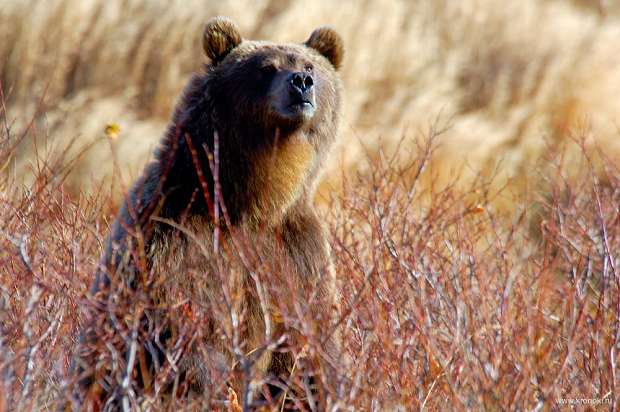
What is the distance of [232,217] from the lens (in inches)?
213

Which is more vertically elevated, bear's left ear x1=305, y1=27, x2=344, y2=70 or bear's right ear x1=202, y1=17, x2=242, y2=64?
bear's left ear x1=305, y1=27, x2=344, y2=70

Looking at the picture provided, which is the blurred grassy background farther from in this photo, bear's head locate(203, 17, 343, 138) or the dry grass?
the dry grass

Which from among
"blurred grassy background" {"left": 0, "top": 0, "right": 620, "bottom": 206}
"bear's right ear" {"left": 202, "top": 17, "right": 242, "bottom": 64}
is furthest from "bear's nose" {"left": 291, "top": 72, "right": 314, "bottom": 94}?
"blurred grassy background" {"left": 0, "top": 0, "right": 620, "bottom": 206}

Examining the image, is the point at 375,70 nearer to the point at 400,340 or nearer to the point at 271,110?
the point at 271,110

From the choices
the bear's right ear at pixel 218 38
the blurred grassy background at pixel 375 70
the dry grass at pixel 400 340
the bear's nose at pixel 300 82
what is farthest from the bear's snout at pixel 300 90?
the blurred grassy background at pixel 375 70

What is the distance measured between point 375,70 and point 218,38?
25.6 feet

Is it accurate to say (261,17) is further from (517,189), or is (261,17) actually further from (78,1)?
(517,189)

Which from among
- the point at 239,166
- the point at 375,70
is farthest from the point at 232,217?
the point at 375,70

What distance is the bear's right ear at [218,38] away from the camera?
5.88 meters

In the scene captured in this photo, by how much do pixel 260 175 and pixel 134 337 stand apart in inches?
67.8

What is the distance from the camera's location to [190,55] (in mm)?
13109

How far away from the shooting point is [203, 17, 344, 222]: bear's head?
5.52m

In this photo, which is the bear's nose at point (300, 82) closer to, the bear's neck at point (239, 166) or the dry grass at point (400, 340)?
the bear's neck at point (239, 166)

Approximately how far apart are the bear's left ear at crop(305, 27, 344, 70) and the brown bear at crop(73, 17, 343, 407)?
0.13 m
